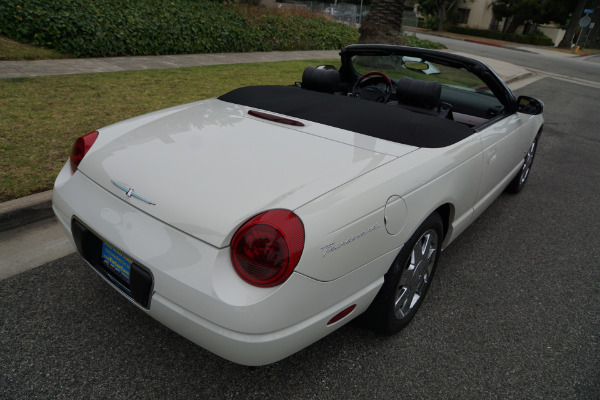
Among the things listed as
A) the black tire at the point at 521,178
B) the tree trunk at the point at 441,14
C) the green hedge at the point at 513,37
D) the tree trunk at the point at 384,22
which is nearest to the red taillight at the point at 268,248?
the black tire at the point at 521,178

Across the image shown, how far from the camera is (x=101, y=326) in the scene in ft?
7.47

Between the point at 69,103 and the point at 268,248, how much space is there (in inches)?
207

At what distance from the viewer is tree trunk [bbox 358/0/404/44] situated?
11.4 metres

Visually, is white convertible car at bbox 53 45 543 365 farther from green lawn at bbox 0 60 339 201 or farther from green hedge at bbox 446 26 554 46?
green hedge at bbox 446 26 554 46

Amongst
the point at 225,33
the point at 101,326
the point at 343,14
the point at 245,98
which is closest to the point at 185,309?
the point at 101,326

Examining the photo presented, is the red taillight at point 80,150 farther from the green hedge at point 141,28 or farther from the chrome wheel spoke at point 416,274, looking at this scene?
the green hedge at point 141,28

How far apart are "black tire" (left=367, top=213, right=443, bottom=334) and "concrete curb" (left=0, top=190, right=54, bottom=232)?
2537mm

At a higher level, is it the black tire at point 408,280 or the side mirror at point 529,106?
the side mirror at point 529,106

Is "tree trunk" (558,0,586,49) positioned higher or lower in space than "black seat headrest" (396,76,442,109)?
lower

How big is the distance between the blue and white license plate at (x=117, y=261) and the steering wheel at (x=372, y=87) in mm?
2381

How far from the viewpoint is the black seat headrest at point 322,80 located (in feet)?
11.1

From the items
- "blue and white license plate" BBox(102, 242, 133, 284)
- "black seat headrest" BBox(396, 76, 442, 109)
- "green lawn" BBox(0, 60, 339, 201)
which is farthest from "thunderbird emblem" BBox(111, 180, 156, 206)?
"black seat headrest" BBox(396, 76, 442, 109)

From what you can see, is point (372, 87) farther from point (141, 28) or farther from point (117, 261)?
point (141, 28)

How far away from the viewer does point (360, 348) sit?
7.46 feet
